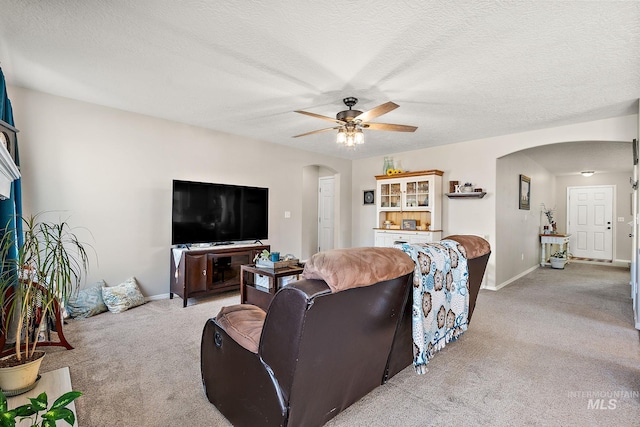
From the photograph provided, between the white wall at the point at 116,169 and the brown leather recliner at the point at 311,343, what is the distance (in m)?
2.59

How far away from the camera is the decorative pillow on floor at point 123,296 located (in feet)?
11.5

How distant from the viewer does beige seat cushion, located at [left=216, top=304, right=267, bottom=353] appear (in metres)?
1.48

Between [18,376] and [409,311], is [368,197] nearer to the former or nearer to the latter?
[409,311]

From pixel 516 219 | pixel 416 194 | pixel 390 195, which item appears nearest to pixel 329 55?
pixel 416 194

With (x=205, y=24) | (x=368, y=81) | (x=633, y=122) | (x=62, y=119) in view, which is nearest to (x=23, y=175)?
(x=62, y=119)

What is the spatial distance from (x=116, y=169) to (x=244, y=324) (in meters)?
3.13

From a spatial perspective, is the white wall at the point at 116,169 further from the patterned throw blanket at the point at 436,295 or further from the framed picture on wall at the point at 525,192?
the framed picture on wall at the point at 525,192

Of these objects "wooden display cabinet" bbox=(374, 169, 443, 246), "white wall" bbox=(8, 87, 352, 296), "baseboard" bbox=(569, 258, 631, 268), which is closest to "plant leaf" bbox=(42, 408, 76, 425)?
"white wall" bbox=(8, 87, 352, 296)

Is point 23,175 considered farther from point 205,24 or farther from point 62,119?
point 205,24

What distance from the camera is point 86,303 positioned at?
3.39 metres

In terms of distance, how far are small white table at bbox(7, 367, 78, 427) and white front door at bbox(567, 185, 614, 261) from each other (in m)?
10.3

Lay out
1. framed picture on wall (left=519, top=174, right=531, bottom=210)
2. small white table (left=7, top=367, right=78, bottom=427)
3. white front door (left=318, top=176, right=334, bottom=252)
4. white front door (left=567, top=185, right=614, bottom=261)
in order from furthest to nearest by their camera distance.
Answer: white front door (left=567, top=185, right=614, bottom=261)
white front door (left=318, top=176, right=334, bottom=252)
framed picture on wall (left=519, top=174, right=531, bottom=210)
small white table (left=7, top=367, right=78, bottom=427)

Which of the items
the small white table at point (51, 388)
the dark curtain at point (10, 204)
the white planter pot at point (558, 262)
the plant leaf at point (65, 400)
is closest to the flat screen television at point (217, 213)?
the dark curtain at point (10, 204)

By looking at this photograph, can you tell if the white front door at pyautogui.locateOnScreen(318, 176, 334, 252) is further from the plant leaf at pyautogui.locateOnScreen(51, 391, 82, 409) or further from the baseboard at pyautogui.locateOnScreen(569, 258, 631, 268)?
the plant leaf at pyautogui.locateOnScreen(51, 391, 82, 409)
